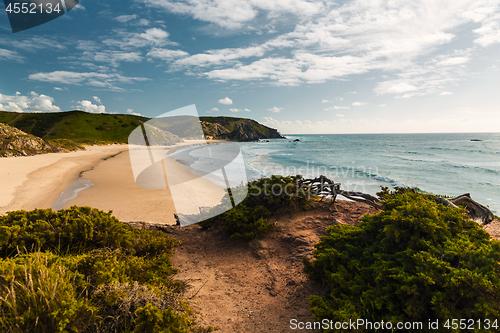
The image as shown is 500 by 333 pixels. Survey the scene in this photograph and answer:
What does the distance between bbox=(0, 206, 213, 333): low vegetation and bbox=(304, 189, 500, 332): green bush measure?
6.06ft

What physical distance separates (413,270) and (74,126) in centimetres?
9607

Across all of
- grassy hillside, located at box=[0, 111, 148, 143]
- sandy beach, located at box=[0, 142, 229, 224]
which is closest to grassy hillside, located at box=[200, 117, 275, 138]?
grassy hillside, located at box=[0, 111, 148, 143]

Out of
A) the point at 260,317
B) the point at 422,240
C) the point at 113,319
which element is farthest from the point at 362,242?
the point at 113,319

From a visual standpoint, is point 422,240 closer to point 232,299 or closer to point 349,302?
point 349,302

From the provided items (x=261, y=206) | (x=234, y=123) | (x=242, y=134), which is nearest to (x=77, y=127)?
(x=242, y=134)

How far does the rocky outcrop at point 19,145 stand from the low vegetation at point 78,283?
29.9m

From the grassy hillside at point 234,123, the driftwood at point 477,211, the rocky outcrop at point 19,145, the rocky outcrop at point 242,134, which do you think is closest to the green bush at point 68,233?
the driftwood at point 477,211

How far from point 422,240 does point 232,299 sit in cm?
274

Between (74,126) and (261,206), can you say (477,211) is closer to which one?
(261,206)

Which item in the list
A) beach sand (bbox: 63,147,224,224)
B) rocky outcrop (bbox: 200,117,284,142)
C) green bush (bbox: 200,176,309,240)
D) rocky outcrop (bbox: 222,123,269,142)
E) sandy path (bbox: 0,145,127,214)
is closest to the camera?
green bush (bbox: 200,176,309,240)

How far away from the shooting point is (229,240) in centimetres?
545

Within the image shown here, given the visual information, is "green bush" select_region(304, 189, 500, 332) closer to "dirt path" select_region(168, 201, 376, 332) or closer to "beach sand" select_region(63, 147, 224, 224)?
"dirt path" select_region(168, 201, 376, 332)

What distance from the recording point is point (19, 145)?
26.4 m

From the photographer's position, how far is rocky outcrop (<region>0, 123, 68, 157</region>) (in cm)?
2473
